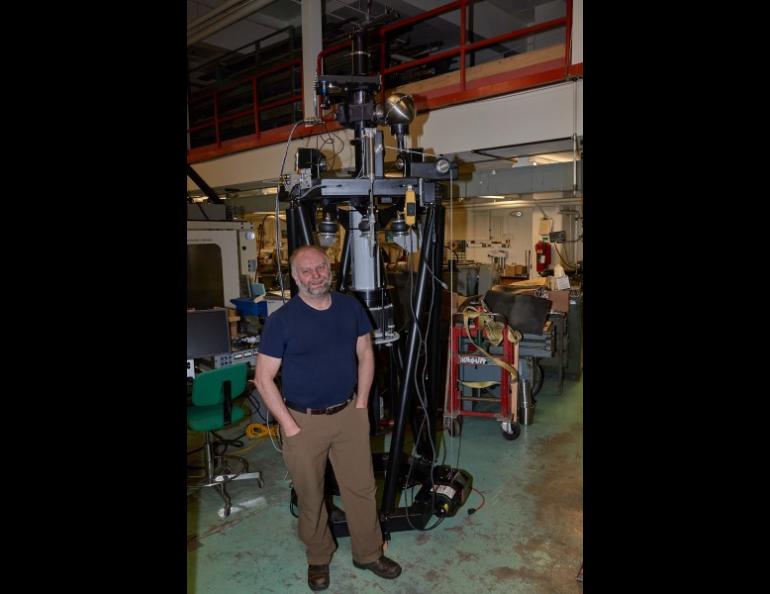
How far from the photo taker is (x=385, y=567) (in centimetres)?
277

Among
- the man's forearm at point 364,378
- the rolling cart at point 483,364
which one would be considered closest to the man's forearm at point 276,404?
the man's forearm at point 364,378

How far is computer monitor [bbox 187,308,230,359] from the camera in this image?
171 inches

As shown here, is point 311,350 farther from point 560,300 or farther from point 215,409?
point 560,300

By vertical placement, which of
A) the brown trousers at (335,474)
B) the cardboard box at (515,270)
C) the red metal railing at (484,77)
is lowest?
the brown trousers at (335,474)

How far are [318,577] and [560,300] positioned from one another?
441 cm

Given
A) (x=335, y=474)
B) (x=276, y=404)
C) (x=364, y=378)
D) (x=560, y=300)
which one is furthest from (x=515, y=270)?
(x=276, y=404)

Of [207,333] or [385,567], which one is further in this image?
[207,333]

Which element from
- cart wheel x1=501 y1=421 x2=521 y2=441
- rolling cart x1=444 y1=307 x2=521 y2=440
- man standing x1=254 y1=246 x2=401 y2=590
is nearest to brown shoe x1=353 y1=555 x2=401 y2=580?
man standing x1=254 y1=246 x2=401 y2=590

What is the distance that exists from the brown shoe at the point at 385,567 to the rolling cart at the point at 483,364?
186 cm

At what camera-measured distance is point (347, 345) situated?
265 cm

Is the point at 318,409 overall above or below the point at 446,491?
above

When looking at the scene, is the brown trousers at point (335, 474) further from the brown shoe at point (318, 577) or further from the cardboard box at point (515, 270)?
the cardboard box at point (515, 270)

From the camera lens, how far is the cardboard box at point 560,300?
6.05 m

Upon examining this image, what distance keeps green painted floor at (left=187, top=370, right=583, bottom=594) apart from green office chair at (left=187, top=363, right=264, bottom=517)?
12cm
